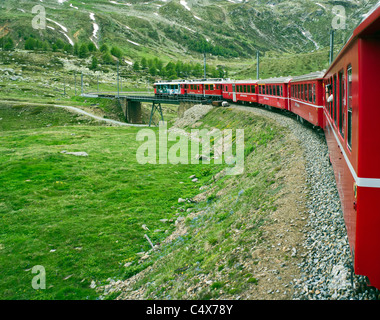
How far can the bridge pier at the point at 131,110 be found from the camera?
7848cm

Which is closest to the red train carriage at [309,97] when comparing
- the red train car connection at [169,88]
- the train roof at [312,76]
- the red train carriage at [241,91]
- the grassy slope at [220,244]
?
the train roof at [312,76]

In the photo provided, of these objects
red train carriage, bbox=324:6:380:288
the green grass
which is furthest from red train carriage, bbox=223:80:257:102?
red train carriage, bbox=324:6:380:288

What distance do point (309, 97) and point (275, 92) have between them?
1279 centimetres

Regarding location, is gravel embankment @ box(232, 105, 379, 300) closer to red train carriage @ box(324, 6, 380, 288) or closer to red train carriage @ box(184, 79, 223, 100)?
red train carriage @ box(324, 6, 380, 288)

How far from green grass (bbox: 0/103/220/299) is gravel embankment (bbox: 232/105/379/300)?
7923 millimetres

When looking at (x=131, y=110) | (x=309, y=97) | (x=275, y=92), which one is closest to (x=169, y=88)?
(x=131, y=110)

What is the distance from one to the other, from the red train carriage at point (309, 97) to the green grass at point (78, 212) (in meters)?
8.39

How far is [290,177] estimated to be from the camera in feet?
46.0

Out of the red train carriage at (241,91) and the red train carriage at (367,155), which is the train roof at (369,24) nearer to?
the red train carriage at (367,155)

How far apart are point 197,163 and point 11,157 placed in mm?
19294

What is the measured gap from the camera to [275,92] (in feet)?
109

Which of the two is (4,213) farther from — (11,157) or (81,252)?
(11,157)

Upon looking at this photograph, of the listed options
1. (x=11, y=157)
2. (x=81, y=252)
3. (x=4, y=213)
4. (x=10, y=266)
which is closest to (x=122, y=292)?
(x=81, y=252)

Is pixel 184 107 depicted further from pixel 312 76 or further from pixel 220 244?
pixel 220 244
